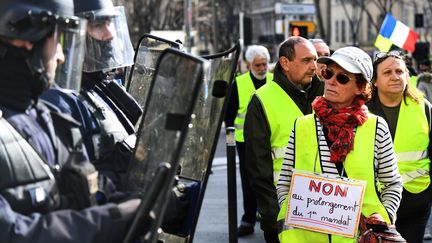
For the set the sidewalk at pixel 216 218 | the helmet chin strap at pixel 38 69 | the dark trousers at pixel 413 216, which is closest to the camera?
the helmet chin strap at pixel 38 69

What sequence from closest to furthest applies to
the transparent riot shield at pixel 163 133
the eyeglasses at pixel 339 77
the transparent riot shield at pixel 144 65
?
the transparent riot shield at pixel 163 133
the eyeglasses at pixel 339 77
the transparent riot shield at pixel 144 65

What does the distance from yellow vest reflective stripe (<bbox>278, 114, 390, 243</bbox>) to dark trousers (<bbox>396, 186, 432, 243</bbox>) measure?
1445mm

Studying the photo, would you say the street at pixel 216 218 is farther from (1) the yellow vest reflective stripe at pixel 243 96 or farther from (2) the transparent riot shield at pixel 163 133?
(2) the transparent riot shield at pixel 163 133

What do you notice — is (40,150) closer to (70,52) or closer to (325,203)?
(70,52)

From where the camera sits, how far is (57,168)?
2.82 meters

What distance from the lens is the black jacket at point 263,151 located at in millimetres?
5934

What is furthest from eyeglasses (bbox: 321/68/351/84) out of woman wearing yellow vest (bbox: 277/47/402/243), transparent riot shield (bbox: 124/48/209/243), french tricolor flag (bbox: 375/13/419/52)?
french tricolor flag (bbox: 375/13/419/52)

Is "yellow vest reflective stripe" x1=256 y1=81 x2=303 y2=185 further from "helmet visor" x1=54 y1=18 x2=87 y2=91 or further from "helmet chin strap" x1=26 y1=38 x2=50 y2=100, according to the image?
"helmet chin strap" x1=26 y1=38 x2=50 y2=100

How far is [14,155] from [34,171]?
0.08 m

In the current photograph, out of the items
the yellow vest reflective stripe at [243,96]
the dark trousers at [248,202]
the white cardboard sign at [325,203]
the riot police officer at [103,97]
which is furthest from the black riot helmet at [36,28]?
the yellow vest reflective stripe at [243,96]

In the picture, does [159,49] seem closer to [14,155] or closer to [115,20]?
[115,20]

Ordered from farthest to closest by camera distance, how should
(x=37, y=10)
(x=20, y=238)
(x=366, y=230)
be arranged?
(x=366, y=230) → (x=37, y=10) → (x=20, y=238)

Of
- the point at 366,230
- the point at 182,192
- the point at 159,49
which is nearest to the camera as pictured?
the point at 182,192

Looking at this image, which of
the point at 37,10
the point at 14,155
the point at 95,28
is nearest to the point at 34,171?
the point at 14,155
